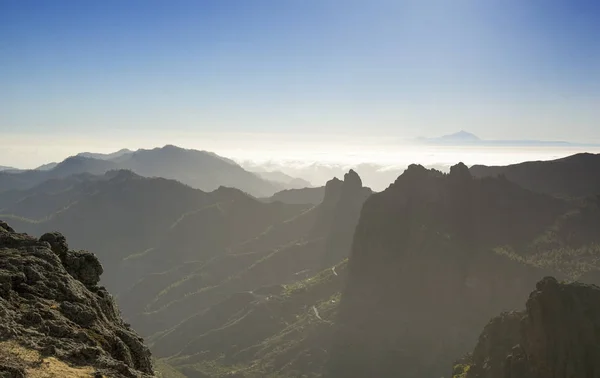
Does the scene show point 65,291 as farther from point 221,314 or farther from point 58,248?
point 221,314

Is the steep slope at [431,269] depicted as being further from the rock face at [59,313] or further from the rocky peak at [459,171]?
the rock face at [59,313]

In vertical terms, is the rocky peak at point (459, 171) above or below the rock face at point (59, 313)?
above

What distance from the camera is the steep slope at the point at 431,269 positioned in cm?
12250

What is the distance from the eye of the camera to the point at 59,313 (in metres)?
31.3

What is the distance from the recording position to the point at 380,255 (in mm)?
147125

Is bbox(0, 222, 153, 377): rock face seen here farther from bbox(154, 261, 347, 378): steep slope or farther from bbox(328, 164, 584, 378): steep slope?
bbox(154, 261, 347, 378): steep slope

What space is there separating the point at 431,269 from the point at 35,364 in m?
126

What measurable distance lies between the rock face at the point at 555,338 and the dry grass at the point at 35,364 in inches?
2568

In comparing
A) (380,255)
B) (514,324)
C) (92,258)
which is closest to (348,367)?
(380,255)

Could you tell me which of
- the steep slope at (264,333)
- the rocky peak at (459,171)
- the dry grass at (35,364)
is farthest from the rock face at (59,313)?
the rocky peak at (459,171)

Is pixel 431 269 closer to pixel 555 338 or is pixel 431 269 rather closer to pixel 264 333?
pixel 264 333

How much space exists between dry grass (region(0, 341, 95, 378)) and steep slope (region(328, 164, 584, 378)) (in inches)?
3976

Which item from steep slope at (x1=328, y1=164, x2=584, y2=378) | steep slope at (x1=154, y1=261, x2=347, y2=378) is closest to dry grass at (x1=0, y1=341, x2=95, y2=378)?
steep slope at (x1=328, y1=164, x2=584, y2=378)

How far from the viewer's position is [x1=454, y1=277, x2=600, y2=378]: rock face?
65.9 meters
